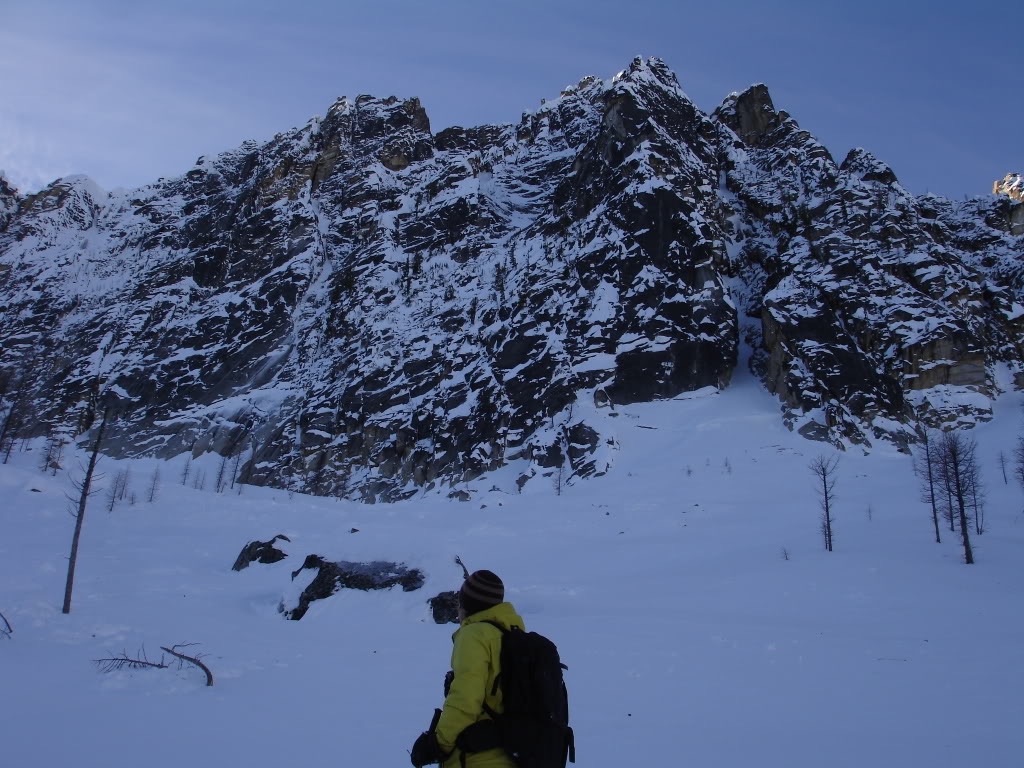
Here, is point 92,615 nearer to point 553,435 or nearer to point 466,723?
point 466,723

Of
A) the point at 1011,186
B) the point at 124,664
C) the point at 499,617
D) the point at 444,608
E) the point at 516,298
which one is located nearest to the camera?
the point at 499,617

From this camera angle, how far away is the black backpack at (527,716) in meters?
3.66

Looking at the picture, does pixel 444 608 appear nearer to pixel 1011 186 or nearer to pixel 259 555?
pixel 259 555

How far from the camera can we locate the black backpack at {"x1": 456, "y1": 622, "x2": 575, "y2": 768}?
3656mm

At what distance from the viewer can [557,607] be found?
62.2 feet

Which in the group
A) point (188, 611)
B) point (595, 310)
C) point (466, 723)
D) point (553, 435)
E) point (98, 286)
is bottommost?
point (188, 611)

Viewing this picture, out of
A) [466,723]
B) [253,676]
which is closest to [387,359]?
[253,676]

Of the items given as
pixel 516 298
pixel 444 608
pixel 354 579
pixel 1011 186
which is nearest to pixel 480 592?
pixel 444 608

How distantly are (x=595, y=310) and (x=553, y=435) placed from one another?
67.8 ft

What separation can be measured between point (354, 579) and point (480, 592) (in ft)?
55.1

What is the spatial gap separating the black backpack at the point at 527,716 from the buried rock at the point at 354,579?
15856 mm

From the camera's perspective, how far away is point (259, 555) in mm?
25031

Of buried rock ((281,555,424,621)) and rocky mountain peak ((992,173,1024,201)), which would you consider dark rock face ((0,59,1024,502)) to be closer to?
rocky mountain peak ((992,173,1024,201))

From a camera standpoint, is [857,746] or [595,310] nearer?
[857,746]
